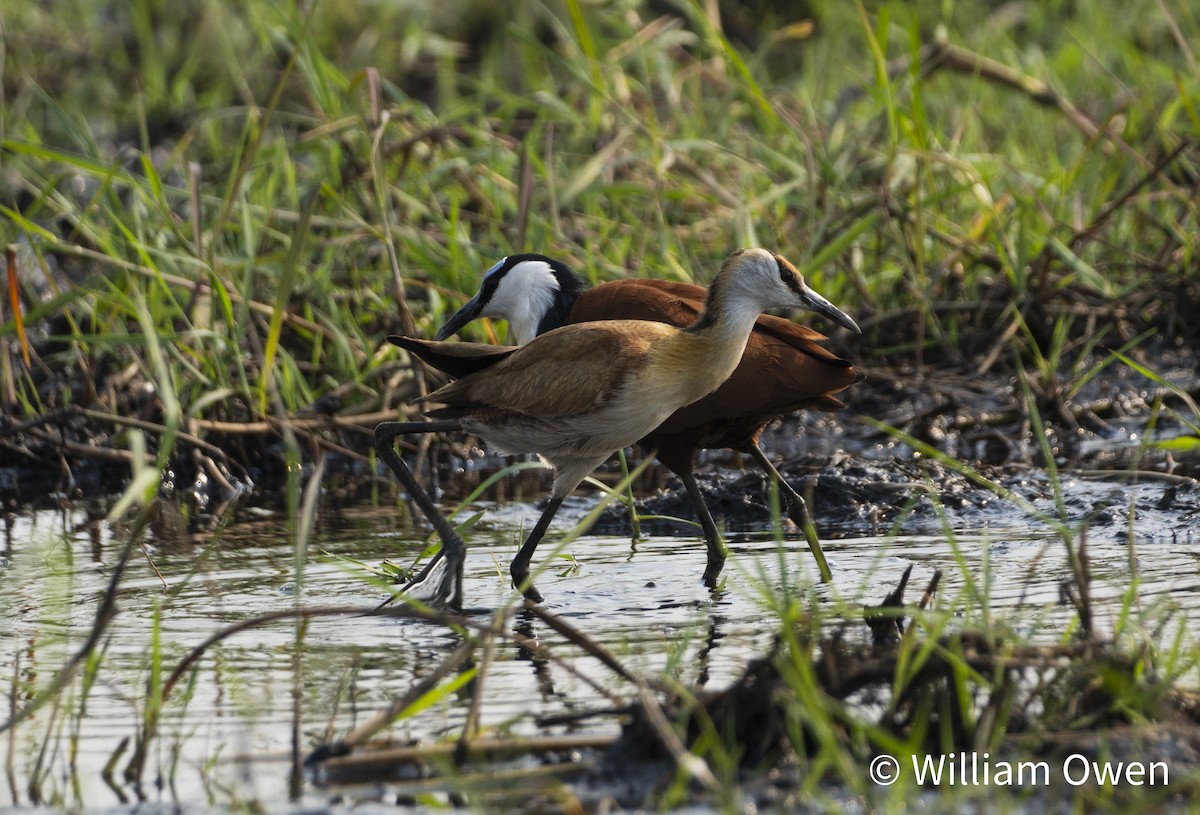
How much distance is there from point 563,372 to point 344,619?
878 mm

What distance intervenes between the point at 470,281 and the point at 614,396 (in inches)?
103

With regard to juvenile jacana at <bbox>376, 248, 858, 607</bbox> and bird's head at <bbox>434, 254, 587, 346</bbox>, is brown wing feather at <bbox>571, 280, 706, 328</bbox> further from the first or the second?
juvenile jacana at <bbox>376, 248, 858, 607</bbox>

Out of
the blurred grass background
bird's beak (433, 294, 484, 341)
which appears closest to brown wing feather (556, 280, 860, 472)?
bird's beak (433, 294, 484, 341)

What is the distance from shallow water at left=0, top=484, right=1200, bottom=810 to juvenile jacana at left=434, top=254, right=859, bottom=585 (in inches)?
10.1

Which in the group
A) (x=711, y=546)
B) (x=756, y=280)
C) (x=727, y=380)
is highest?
(x=756, y=280)

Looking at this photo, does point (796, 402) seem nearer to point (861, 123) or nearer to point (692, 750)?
point (692, 750)

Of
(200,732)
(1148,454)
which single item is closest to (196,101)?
(1148,454)

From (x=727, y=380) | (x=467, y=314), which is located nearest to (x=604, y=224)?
(x=467, y=314)

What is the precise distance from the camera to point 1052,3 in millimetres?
11328

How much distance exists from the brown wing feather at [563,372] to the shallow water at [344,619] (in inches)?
17.6

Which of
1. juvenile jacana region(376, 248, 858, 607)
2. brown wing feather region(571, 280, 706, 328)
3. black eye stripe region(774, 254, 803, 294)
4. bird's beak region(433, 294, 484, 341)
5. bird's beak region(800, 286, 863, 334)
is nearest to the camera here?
juvenile jacana region(376, 248, 858, 607)

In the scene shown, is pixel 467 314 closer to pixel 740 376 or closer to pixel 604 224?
pixel 740 376

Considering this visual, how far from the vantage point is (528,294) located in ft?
18.1

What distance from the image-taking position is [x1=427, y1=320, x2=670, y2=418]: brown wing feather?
4.16 meters
